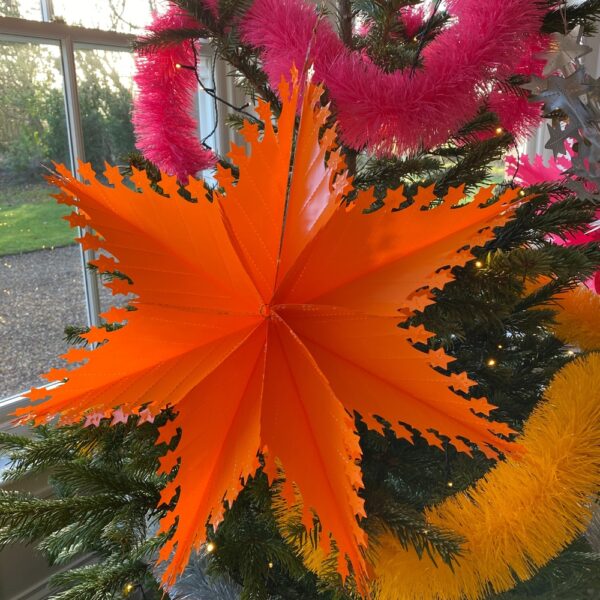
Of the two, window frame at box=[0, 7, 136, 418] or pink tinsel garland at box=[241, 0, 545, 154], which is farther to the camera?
window frame at box=[0, 7, 136, 418]

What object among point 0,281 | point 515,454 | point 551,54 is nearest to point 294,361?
point 515,454

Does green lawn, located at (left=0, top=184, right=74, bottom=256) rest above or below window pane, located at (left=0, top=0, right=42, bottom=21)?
below

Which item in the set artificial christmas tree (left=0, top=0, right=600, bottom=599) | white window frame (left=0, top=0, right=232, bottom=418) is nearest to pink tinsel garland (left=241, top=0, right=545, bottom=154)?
artificial christmas tree (left=0, top=0, right=600, bottom=599)

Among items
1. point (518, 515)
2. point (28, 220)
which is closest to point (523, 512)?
point (518, 515)

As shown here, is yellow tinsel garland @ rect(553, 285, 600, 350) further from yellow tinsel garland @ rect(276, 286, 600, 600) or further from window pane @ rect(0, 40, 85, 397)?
window pane @ rect(0, 40, 85, 397)

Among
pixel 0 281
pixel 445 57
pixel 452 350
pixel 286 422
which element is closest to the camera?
pixel 286 422

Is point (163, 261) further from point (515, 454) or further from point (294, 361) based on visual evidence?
point (515, 454)

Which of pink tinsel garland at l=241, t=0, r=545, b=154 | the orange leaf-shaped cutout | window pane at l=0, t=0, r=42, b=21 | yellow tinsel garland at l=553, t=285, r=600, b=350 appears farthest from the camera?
window pane at l=0, t=0, r=42, b=21
